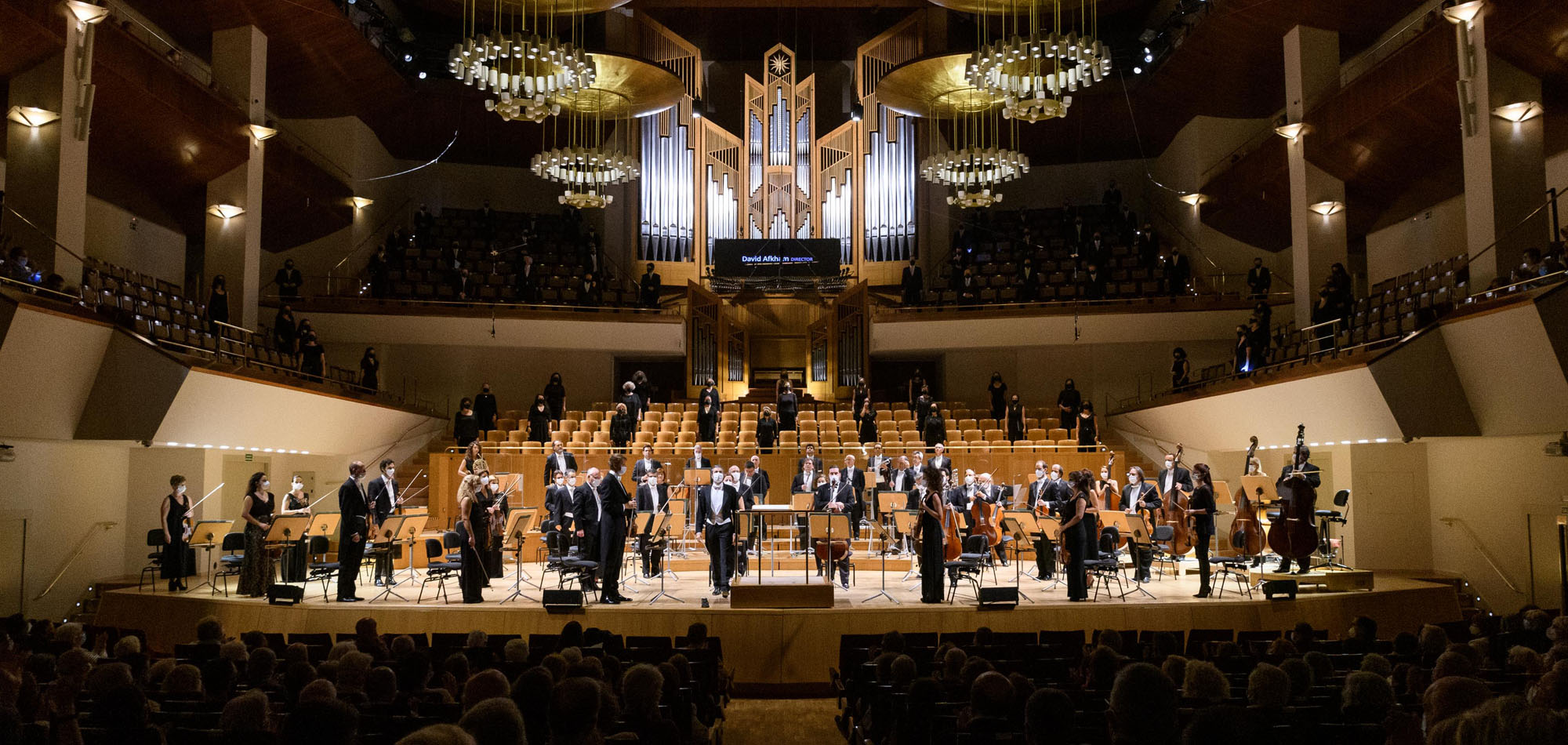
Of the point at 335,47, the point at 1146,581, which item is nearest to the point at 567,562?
the point at 1146,581

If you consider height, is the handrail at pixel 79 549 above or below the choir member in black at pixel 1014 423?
below

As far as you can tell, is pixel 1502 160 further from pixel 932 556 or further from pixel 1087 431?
pixel 932 556

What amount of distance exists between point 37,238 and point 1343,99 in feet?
50.2

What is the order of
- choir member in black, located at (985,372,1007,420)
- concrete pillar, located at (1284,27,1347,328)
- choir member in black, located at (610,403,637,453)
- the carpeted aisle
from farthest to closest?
choir member in black, located at (985,372,1007,420), concrete pillar, located at (1284,27,1347,328), choir member in black, located at (610,403,637,453), the carpeted aisle

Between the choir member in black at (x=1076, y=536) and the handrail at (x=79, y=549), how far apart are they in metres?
11.3

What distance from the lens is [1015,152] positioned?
15.4 metres

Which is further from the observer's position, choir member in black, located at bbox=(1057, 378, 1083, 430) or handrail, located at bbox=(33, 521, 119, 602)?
choir member in black, located at bbox=(1057, 378, 1083, 430)

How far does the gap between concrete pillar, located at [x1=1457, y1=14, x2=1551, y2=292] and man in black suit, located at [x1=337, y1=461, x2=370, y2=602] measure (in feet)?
36.9

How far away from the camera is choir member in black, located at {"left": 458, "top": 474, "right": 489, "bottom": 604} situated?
952cm

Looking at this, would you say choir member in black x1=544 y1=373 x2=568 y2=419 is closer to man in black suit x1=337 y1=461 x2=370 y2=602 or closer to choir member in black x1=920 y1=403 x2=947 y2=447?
choir member in black x1=920 y1=403 x2=947 y2=447

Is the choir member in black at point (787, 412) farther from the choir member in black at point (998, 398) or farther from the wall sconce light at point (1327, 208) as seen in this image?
the wall sconce light at point (1327, 208)

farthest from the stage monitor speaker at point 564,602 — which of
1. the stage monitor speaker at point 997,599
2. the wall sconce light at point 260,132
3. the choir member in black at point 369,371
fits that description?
the wall sconce light at point 260,132

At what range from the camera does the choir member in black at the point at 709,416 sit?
16.0 metres

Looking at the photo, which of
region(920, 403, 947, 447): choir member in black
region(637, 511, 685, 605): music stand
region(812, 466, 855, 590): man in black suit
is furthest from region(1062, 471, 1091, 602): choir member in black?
region(920, 403, 947, 447): choir member in black
